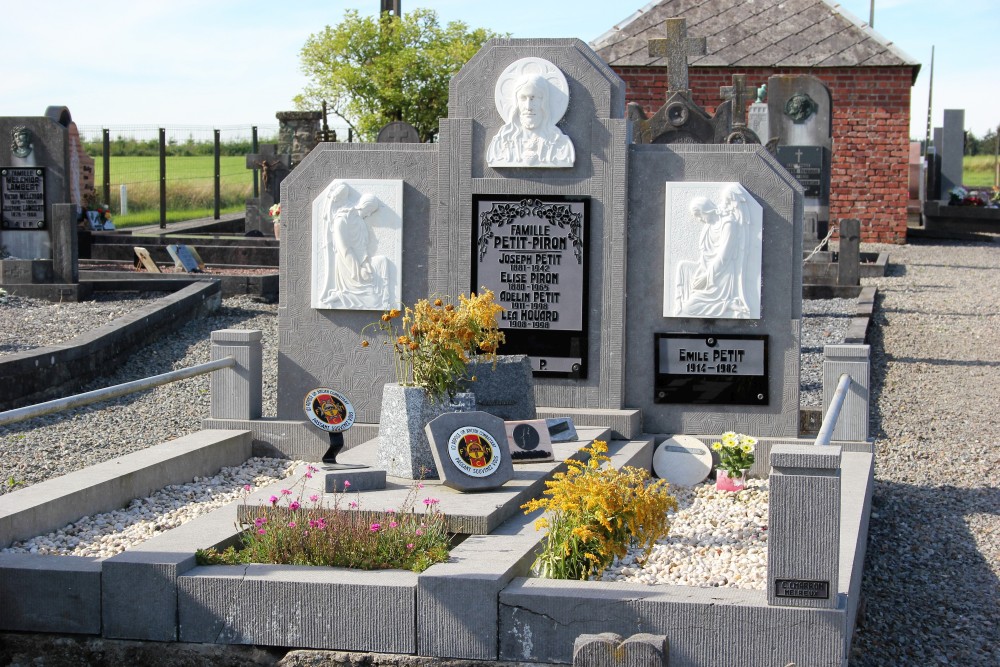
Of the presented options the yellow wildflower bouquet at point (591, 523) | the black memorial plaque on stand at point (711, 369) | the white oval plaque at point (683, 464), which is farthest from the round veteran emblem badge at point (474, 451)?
the black memorial plaque on stand at point (711, 369)

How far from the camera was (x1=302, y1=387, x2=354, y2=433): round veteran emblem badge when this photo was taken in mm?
7941

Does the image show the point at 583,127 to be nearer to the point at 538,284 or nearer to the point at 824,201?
the point at 538,284

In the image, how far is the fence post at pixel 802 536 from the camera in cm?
495

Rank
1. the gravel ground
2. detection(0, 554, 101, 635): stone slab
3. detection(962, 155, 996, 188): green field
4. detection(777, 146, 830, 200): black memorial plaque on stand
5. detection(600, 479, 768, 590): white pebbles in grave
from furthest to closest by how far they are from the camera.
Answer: detection(962, 155, 996, 188): green field, detection(777, 146, 830, 200): black memorial plaque on stand, the gravel ground, detection(600, 479, 768, 590): white pebbles in grave, detection(0, 554, 101, 635): stone slab

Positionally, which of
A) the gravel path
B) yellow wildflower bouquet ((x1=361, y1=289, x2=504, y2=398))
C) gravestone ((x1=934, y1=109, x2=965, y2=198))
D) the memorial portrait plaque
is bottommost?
the gravel path

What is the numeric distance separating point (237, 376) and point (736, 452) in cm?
355

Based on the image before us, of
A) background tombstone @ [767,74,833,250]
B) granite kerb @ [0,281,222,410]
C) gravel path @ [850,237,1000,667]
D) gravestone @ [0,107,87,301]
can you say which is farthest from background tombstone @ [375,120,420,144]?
gravel path @ [850,237,1000,667]

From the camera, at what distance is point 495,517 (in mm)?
6301

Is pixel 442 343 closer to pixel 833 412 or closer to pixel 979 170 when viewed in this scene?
pixel 833 412

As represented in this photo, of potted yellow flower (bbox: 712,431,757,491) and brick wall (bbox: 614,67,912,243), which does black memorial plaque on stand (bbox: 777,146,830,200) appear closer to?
brick wall (bbox: 614,67,912,243)

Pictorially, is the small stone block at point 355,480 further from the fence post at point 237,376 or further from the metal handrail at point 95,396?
the fence post at point 237,376

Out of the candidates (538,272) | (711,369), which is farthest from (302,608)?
(711,369)

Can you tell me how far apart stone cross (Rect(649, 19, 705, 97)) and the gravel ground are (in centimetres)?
349

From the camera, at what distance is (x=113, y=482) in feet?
24.0
